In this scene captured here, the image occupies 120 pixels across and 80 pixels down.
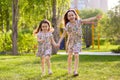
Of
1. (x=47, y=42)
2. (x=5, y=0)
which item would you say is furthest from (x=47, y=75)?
(x=5, y=0)

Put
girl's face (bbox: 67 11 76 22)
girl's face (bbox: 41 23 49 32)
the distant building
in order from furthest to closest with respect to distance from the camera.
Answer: the distant building < girl's face (bbox: 41 23 49 32) < girl's face (bbox: 67 11 76 22)

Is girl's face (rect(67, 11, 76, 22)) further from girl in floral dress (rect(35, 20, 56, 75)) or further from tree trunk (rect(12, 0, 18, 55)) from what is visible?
tree trunk (rect(12, 0, 18, 55))

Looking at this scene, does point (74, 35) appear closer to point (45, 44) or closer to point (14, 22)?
point (45, 44)

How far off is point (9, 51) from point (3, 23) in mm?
9290

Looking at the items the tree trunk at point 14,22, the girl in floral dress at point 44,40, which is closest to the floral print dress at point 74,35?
the girl in floral dress at point 44,40

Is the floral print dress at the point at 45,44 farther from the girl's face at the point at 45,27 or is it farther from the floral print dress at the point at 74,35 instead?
the floral print dress at the point at 74,35

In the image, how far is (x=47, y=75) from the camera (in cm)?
831

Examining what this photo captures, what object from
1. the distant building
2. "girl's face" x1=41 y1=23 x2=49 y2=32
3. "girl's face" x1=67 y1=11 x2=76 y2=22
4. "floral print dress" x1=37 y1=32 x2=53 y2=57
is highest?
the distant building

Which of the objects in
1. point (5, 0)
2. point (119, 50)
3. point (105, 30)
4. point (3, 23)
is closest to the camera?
point (105, 30)

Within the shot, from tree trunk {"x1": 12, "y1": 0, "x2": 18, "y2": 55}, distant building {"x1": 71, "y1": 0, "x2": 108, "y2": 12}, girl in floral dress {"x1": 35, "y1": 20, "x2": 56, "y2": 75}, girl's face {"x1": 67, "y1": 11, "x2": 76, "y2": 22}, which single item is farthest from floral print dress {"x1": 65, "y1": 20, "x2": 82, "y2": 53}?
distant building {"x1": 71, "y1": 0, "x2": 108, "y2": 12}

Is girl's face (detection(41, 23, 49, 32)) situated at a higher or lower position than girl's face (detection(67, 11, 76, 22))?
lower

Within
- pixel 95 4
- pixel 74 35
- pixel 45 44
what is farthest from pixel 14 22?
pixel 95 4

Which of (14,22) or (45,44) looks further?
(14,22)

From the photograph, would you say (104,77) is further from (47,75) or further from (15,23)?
(15,23)
